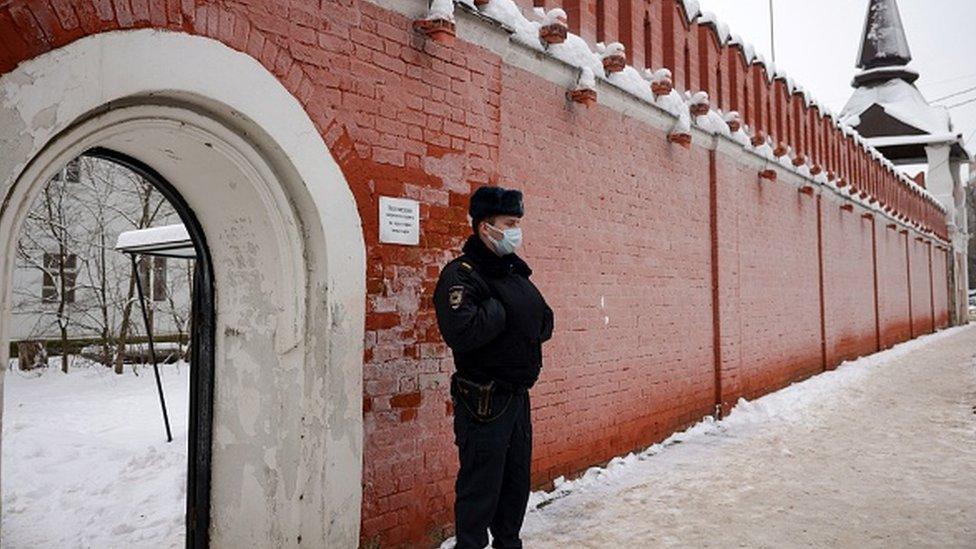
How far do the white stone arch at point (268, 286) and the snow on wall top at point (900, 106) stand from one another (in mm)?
27800

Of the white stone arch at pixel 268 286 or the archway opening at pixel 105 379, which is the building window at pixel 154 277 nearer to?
the archway opening at pixel 105 379

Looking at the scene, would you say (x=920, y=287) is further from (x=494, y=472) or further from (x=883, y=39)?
(x=494, y=472)

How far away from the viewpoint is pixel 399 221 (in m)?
3.99

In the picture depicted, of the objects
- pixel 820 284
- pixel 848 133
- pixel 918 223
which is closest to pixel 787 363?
pixel 820 284

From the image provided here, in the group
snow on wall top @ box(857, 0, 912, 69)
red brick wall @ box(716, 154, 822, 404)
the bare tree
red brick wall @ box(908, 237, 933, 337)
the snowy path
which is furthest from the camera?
snow on wall top @ box(857, 0, 912, 69)

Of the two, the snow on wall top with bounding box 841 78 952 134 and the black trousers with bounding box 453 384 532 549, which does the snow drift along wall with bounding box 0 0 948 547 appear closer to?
the black trousers with bounding box 453 384 532 549

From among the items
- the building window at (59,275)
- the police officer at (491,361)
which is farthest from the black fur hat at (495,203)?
the building window at (59,275)

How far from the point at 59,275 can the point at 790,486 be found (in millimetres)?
16457

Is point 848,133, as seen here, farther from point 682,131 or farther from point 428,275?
point 428,275

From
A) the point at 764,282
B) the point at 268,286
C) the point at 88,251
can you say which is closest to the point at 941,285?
the point at 764,282

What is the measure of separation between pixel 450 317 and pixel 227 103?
4.53 ft

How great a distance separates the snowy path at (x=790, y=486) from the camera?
14.4 ft

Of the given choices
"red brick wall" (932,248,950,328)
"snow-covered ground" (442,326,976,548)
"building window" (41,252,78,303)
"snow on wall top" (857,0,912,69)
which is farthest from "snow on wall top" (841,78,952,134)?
"building window" (41,252,78,303)

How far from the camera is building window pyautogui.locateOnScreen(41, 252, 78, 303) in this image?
15.8 m
